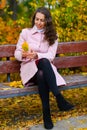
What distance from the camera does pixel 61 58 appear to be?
20.1 feet

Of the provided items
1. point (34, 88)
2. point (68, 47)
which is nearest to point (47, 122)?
point (34, 88)

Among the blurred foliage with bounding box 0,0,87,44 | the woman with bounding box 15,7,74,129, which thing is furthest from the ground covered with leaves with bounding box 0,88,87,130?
the blurred foliage with bounding box 0,0,87,44

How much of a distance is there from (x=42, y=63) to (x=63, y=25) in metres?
2.51

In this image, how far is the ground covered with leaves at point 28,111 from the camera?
5457 millimetres

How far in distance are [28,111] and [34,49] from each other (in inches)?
37.3

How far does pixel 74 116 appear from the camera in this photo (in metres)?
5.64

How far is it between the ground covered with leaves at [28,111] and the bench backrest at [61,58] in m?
0.58

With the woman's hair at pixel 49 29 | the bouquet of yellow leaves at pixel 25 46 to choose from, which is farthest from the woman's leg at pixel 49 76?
the woman's hair at pixel 49 29

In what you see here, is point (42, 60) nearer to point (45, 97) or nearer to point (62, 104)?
point (45, 97)

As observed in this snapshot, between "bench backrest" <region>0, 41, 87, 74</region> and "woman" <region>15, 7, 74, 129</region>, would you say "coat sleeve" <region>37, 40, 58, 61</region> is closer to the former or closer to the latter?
"woman" <region>15, 7, 74, 129</region>

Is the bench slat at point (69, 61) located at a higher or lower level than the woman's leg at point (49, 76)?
lower

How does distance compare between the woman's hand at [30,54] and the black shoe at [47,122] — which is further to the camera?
the woman's hand at [30,54]

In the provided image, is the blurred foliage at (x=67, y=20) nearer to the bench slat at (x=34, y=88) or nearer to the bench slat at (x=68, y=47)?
the bench slat at (x=68, y=47)

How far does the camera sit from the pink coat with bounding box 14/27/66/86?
537cm
